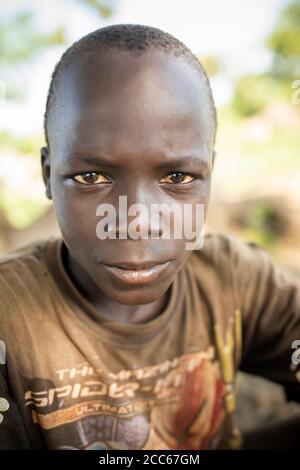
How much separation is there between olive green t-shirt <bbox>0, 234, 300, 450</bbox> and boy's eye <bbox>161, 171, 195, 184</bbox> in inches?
13.5

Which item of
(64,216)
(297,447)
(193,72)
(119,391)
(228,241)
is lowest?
(297,447)

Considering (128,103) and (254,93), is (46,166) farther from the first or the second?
(254,93)

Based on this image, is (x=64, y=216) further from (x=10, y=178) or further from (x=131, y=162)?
(x=10, y=178)

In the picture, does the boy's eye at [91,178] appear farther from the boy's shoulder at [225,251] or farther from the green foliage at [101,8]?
the green foliage at [101,8]

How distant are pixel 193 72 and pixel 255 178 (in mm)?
3611

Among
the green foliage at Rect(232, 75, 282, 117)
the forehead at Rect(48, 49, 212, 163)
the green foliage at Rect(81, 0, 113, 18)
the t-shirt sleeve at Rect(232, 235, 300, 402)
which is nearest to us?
the forehead at Rect(48, 49, 212, 163)

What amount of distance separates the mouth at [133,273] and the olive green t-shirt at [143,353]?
214 mm

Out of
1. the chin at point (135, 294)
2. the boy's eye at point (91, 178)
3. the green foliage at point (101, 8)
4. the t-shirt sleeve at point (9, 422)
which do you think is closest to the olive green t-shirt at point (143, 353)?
the t-shirt sleeve at point (9, 422)

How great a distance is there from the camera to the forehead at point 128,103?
88 centimetres

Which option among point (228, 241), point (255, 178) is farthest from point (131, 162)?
point (255, 178)

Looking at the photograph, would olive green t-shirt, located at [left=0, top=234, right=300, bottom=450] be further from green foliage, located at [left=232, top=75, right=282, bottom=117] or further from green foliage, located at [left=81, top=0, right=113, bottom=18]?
green foliage, located at [left=232, top=75, right=282, bottom=117]

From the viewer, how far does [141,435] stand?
1168mm

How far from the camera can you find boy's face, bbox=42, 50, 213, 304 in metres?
0.88

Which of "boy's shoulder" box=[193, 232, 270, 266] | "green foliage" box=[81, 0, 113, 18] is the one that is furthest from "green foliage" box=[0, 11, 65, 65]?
"boy's shoulder" box=[193, 232, 270, 266]
